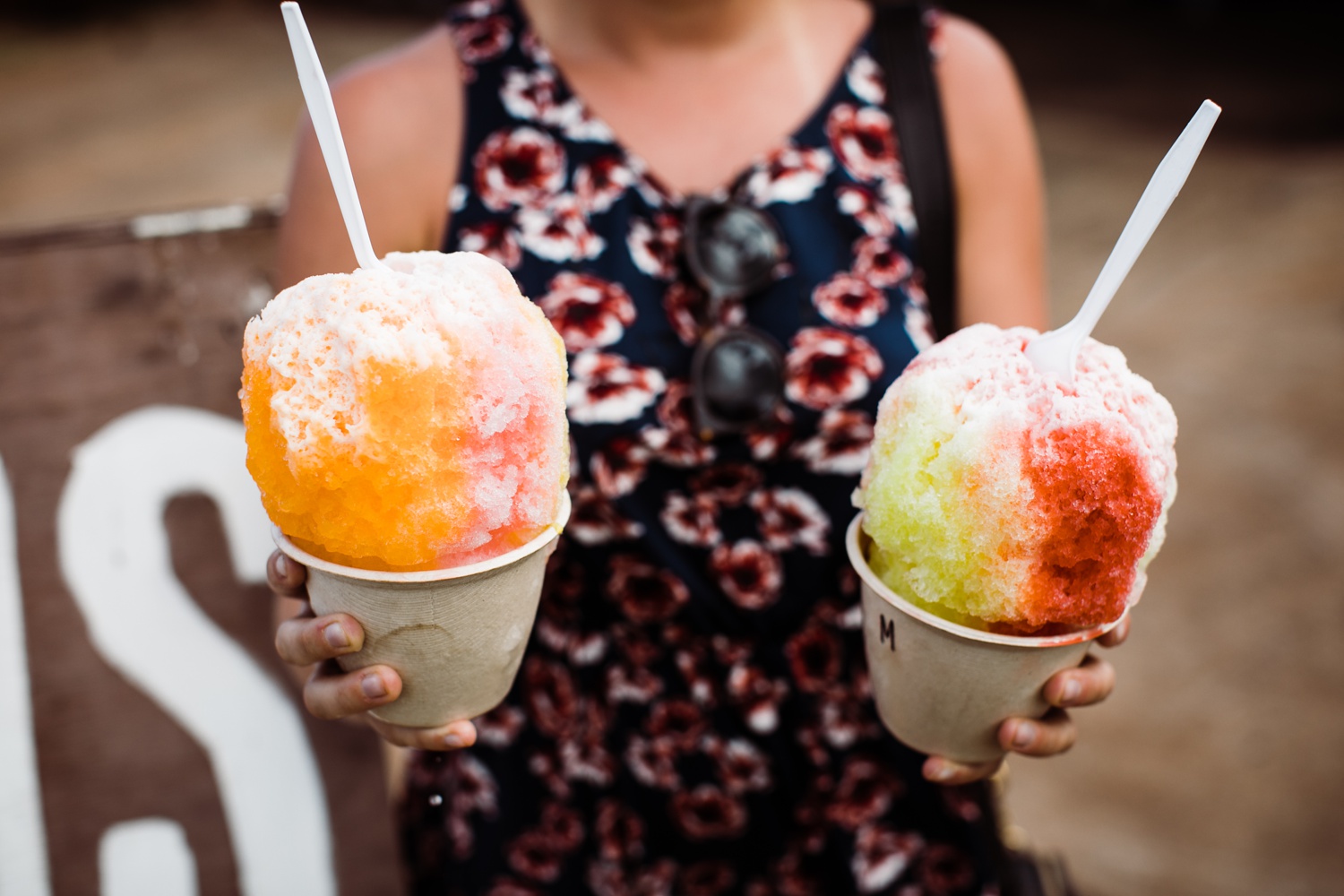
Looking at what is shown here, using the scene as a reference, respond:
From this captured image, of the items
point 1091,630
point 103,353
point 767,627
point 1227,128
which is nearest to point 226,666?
point 103,353

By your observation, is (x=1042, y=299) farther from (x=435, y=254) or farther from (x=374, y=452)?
(x=374, y=452)

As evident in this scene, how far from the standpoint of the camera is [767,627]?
1.40m

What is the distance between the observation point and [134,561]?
1.48 metres

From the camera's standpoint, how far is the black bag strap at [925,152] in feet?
4.58

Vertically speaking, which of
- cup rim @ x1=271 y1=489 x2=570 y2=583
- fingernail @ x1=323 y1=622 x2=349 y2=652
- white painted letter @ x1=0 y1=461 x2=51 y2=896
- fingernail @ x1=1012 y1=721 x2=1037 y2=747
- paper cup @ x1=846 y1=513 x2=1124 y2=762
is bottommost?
white painted letter @ x1=0 y1=461 x2=51 y2=896

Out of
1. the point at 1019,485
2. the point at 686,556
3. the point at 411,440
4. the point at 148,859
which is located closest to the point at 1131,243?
the point at 1019,485

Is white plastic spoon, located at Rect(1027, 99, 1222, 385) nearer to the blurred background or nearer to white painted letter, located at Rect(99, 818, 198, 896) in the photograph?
the blurred background

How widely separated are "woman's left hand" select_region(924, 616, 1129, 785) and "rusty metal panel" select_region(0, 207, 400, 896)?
820 millimetres

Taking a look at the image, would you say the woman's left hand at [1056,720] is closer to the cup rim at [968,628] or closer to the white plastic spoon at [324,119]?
the cup rim at [968,628]

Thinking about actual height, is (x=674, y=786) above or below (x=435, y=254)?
below

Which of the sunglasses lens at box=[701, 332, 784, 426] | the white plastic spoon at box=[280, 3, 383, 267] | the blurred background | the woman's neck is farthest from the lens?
the blurred background

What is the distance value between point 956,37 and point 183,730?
4.73ft

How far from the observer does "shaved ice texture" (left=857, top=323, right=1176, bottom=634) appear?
865mm

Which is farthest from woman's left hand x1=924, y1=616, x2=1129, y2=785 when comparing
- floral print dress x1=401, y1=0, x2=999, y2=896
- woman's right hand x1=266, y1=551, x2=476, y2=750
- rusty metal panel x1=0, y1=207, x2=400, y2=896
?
rusty metal panel x1=0, y1=207, x2=400, y2=896
